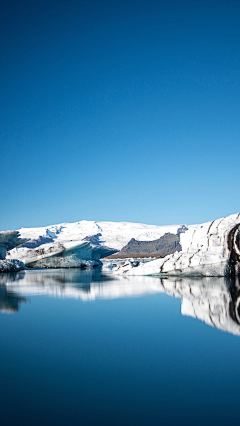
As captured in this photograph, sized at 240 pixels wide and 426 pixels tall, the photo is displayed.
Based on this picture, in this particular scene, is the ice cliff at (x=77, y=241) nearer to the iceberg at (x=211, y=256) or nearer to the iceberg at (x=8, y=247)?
the iceberg at (x=8, y=247)

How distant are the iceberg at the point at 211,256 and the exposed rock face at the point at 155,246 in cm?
10615

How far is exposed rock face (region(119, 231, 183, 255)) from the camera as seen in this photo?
116562mm

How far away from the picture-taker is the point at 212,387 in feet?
4.87

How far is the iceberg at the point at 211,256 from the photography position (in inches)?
309

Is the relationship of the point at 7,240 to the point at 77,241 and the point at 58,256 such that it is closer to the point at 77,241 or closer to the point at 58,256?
the point at 58,256

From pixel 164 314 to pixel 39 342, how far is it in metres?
1.40

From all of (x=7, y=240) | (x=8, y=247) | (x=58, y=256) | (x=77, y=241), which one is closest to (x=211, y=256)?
(x=7, y=240)

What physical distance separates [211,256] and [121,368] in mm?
6481

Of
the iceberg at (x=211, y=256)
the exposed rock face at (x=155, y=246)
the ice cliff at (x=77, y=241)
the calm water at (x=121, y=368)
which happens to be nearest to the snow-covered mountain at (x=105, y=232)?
the ice cliff at (x=77, y=241)

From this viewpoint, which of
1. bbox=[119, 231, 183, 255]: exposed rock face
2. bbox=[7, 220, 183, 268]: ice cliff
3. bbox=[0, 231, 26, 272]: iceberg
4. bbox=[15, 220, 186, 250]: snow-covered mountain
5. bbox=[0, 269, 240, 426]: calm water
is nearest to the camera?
bbox=[0, 269, 240, 426]: calm water

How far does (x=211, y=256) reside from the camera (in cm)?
780

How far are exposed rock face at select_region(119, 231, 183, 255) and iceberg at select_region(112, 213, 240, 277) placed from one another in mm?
106152

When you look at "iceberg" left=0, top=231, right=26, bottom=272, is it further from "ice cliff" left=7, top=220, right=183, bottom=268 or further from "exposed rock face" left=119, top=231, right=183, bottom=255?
"exposed rock face" left=119, top=231, right=183, bottom=255

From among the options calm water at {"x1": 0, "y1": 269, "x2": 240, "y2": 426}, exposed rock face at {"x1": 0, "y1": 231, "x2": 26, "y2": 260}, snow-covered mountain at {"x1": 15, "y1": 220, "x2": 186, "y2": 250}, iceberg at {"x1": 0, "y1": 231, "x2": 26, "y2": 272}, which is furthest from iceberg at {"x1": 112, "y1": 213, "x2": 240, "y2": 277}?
snow-covered mountain at {"x1": 15, "y1": 220, "x2": 186, "y2": 250}
